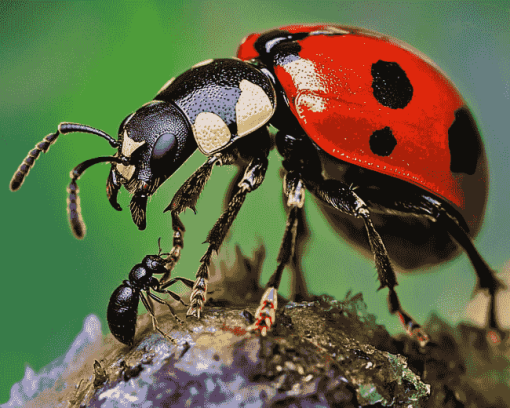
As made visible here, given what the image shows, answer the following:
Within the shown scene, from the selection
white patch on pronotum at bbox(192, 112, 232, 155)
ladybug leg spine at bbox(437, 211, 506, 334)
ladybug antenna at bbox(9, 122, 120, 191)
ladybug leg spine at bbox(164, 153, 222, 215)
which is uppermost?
ladybug antenna at bbox(9, 122, 120, 191)

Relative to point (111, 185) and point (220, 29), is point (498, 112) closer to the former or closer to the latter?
point (220, 29)

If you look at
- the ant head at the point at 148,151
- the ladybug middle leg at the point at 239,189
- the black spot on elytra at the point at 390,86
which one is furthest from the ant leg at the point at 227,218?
the black spot on elytra at the point at 390,86

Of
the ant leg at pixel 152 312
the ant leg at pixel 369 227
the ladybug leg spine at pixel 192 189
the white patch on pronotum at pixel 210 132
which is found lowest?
the ant leg at pixel 369 227

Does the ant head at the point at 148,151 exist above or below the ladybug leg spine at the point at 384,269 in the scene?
above

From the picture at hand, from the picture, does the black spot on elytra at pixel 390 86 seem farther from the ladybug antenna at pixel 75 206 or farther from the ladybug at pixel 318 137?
the ladybug antenna at pixel 75 206

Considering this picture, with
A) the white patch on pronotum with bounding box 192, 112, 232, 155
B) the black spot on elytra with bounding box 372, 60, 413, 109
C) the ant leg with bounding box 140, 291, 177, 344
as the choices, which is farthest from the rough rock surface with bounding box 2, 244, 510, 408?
the black spot on elytra with bounding box 372, 60, 413, 109

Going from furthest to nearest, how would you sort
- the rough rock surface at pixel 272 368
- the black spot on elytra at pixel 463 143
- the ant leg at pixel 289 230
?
the black spot on elytra at pixel 463 143, the ant leg at pixel 289 230, the rough rock surface at pixel 272 368

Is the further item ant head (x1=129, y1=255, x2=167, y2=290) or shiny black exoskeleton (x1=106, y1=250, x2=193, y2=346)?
ant head (x1=129, y1=255, x2=167, y2=290)

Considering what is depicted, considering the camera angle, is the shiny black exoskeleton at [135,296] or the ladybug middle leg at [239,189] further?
the ladybug middle leg at [239,189]

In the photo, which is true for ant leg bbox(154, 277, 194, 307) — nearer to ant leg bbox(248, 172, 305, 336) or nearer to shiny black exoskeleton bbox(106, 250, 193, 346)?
shiny black exoskeleton bbox(106, 250, 193, 346)
